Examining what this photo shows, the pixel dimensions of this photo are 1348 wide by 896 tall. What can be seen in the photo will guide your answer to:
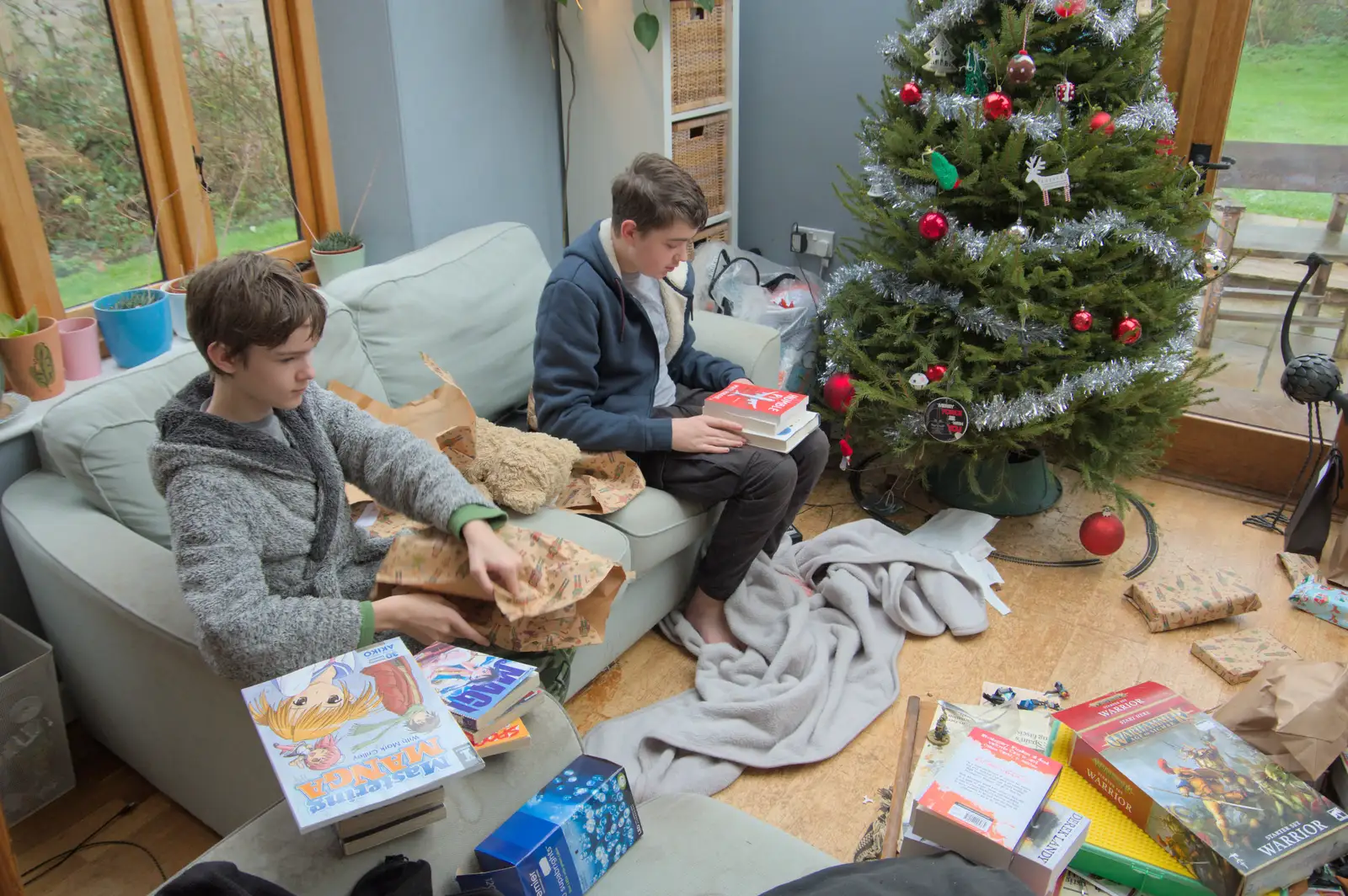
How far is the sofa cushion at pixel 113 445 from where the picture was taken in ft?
5.24

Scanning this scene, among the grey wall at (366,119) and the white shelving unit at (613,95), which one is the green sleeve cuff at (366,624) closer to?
the grey wall at (366,119)

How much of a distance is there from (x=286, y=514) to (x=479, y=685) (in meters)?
0.39

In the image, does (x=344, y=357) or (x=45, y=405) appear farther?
(x=344, y=357)

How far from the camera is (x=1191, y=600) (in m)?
2.31

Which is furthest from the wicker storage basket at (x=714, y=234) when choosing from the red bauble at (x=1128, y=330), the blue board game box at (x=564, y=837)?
the blue board game box at (x=564, y=837)

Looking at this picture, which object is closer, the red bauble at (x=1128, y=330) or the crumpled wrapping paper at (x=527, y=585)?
the crumpled wrapping paper at (x=527, y=585)

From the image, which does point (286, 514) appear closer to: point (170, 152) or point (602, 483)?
point (602, 483)

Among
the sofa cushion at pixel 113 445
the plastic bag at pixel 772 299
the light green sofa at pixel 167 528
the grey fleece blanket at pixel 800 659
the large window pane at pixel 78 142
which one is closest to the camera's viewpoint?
the light green sofa at pixel 167 528

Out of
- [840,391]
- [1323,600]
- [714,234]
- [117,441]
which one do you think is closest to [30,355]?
[117,441]

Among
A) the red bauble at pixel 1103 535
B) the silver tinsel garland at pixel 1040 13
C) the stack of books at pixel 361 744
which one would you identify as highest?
the silver tinsel garland at pixel 1040 13

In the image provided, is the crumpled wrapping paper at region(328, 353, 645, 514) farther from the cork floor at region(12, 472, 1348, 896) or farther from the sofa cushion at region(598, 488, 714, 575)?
the cork floor at region(12, 472, 1348, 896)

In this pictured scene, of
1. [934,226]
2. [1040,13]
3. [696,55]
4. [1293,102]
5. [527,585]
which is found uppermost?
[1040,13]

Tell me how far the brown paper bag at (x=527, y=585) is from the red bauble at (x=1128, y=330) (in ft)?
4.70

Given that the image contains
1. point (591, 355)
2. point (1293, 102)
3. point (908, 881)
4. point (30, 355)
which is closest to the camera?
point (908, 881)
